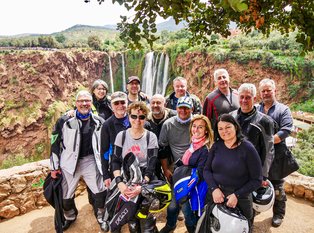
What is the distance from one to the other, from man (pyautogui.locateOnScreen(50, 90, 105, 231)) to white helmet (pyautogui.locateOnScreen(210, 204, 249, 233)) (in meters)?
1.93

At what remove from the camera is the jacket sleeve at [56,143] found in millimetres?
3900

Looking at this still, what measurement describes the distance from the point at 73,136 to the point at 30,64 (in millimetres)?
35626

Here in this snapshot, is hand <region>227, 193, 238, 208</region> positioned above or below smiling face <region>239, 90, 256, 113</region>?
below

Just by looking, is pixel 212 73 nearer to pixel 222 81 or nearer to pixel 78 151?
pixel 222 81

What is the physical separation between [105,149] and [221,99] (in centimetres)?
197

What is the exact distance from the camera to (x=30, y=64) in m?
34.9

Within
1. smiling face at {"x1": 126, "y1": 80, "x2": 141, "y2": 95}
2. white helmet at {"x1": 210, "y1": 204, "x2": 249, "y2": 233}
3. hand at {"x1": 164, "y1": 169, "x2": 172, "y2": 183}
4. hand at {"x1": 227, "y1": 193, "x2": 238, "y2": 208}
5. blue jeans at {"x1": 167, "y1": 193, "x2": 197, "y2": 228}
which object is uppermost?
smiling face at {"x1": 126, "y1": 80, "x2": 141, "y2": 95}

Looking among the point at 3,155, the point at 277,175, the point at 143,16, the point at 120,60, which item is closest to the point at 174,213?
the point at 277,175

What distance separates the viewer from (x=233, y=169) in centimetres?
277

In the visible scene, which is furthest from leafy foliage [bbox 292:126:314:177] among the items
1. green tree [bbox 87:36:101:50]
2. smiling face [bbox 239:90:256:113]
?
green tree [bbox 87:36:101:50]

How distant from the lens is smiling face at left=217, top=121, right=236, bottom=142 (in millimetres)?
2779

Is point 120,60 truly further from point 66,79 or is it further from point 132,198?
point 132,198

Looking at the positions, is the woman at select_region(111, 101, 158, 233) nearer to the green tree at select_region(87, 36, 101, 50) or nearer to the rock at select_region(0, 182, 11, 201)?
the rock at select_region(0, 182, 11, 201)

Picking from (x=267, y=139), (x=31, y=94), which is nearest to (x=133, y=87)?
(x=267, y=139)
